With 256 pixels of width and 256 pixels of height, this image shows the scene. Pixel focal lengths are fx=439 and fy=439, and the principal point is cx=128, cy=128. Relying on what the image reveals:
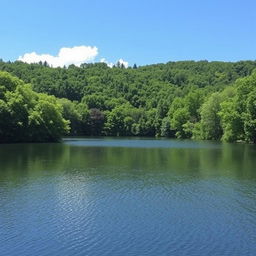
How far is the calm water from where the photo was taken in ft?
66.7

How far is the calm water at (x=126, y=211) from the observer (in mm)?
20344

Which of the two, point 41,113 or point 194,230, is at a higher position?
point 41,113

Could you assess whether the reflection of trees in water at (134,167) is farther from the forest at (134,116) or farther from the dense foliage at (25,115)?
the forest at (134,116)

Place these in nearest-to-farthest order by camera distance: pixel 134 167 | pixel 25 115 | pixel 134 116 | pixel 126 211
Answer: pixel 126 211 → pixel 134 167 → pixel 25 115 → pixel 134 116

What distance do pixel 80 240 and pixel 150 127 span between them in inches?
6454

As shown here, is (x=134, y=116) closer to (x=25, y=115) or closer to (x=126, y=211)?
(x=25, y=115)

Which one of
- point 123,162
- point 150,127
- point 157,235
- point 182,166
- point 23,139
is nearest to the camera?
point 157,235

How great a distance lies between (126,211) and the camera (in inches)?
1084

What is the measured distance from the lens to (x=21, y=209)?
90.4 ft

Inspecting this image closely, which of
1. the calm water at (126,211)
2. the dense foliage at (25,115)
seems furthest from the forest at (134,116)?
the calm water at (126,211)

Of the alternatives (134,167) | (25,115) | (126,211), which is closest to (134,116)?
(25,115)

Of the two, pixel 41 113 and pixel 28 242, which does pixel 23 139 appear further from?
pixel 28 242

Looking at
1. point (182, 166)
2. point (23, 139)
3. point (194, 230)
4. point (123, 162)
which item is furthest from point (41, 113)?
point (194, 230)

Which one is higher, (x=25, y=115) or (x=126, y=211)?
(x=25, y=115)
